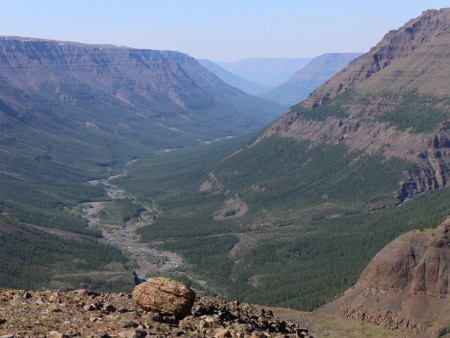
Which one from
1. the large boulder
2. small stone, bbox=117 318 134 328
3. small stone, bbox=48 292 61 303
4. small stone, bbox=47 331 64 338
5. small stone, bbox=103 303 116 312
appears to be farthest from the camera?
small stone, bbox=48 292 61 303

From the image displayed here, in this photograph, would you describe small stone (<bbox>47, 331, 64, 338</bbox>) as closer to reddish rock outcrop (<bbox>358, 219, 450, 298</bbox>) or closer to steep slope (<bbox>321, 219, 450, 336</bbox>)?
steep slope (<bbox>321, 219, 450, 336</bbox>)

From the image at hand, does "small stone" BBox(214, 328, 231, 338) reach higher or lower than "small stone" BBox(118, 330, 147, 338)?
lower

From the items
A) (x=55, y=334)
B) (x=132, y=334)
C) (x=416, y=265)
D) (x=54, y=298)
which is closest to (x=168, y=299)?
(x=132, y=334)

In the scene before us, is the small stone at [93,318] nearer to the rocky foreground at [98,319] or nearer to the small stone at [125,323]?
the rocky foreground at [98,319]

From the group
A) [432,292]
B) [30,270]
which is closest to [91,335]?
[432,292]

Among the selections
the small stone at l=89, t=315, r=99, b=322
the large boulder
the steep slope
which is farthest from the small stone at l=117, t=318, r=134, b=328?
the steep slope

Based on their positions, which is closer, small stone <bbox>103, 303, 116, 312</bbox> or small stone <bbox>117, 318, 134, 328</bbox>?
small stone <bbox>117, 318, 134, 328</bbox>
